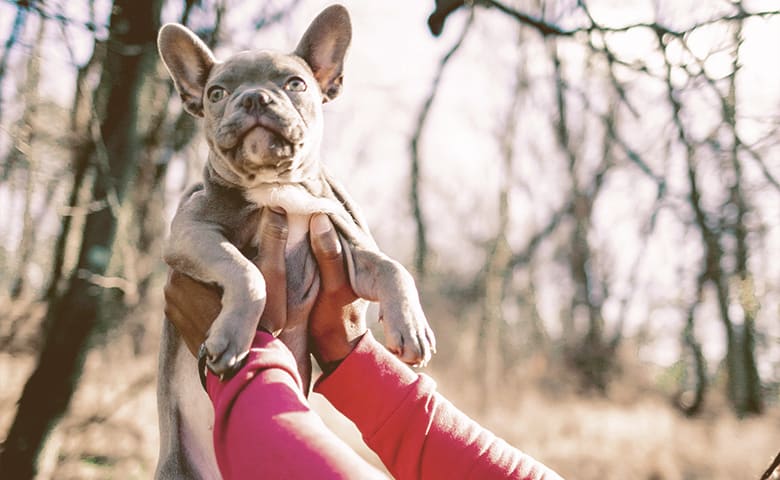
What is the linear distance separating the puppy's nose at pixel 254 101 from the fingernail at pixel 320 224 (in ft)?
1.57

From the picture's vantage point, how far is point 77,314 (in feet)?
14.1

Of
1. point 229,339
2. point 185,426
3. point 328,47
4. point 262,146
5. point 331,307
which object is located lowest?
point 185,426

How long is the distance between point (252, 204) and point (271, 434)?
3.58ft

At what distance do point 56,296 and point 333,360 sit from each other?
289 centimetres

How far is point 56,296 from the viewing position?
15.2ft

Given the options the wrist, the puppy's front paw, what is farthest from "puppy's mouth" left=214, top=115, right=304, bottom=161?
the wrist

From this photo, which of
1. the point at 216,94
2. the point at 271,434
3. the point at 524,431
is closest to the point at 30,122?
the point at 216,94

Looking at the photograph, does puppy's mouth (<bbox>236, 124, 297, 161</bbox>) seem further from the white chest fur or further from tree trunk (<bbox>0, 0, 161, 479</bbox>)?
tree trunk (<bbox>0, 0, 161, 479</bbox>)

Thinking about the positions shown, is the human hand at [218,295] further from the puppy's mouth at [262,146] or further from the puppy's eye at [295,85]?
the puppy's eye at [295,85]

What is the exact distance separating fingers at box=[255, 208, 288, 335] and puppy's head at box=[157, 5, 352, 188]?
0.15 m

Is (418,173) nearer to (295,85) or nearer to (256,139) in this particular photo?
(295,85)

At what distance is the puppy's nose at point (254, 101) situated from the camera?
2.24m

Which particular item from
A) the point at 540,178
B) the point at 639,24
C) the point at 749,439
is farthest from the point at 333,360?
the point at 540,178

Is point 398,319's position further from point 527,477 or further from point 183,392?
point 183,392
